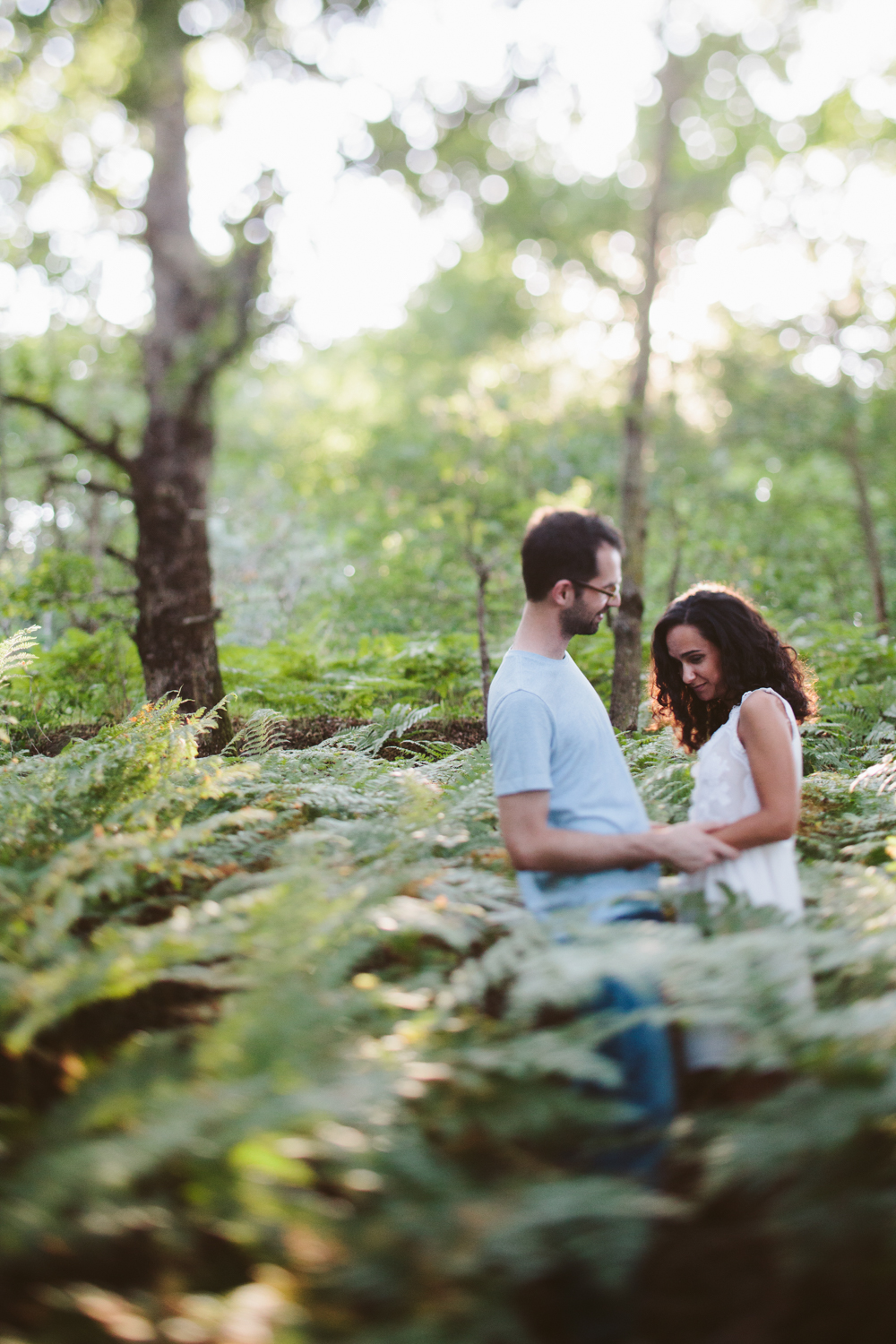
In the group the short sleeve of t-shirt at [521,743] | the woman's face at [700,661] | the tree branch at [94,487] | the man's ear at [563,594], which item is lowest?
the short sleeve of t-shirt at [521,743]

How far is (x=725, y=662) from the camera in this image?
292 centimetres

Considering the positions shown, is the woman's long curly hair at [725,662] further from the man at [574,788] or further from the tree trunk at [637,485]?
the tree trunk at [637,485]

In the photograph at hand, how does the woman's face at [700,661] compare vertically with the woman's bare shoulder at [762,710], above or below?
above

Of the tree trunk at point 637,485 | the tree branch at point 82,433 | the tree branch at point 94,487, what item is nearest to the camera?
the tree branch at point 94,487

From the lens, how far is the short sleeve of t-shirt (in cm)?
234

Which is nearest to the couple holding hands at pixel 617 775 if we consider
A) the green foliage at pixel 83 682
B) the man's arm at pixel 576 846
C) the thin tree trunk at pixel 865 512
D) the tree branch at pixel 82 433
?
the man's arm at pixel 576 846

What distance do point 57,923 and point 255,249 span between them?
19.6ft

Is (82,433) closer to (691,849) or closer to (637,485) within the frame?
(637,485)

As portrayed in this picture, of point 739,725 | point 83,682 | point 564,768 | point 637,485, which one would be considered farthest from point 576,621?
point 83,682

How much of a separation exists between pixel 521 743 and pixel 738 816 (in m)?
0.82

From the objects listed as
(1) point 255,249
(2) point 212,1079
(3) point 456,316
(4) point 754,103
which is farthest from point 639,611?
(3) point 456,316

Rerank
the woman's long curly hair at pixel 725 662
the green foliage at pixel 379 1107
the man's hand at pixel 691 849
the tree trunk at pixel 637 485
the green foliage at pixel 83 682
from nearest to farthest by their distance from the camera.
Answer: the green foliage at pixel 379 1107, the man's hand at pixel 691 849, the woman's long curly hair at pixel 725 662, the tree trunk at pixel 637 485, the green foliage at pixel 83 682

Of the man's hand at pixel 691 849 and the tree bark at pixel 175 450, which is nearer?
the man's hand at pixel 691 849

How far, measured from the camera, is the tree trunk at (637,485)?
18.7ft
